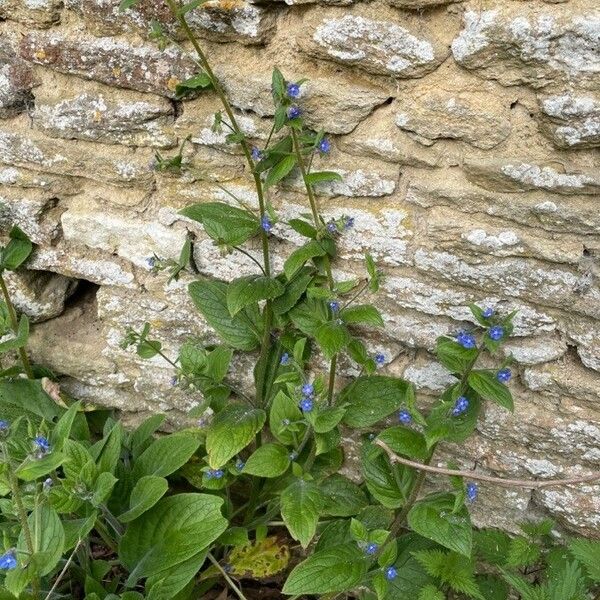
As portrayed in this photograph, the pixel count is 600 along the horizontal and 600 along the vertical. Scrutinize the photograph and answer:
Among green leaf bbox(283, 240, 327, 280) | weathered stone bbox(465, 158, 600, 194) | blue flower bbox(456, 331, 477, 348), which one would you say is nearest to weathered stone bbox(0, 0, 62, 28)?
green leaf bbox(283, 240, 327, 280)

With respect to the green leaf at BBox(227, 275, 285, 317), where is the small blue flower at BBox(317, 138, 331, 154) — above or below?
above

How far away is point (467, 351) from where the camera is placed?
84.9 inches

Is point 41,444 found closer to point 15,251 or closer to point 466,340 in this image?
point 15,251

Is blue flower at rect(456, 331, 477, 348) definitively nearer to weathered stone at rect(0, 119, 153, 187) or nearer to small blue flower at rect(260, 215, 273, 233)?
small blue flower at rect(260, 215, 273, 233)

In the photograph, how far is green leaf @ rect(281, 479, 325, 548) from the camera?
2.29 metres

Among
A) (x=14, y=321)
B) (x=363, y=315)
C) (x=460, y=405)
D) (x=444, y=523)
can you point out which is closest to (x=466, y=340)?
(x=460, y=405)

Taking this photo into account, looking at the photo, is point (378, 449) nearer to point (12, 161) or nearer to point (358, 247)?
point (358, 247)

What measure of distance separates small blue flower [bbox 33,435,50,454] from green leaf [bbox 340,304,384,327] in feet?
3.05

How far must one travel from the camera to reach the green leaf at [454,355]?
2.15 m

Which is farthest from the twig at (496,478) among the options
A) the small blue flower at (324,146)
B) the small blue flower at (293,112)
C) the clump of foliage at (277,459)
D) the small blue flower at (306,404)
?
the small blue flower at (293,112)

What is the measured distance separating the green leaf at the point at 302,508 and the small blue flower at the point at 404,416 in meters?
0.36

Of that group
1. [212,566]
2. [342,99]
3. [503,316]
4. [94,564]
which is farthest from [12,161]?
[503,316]

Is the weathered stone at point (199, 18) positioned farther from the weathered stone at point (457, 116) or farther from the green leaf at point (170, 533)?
the green leaf at point (170, 533)

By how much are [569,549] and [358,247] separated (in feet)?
3.83
